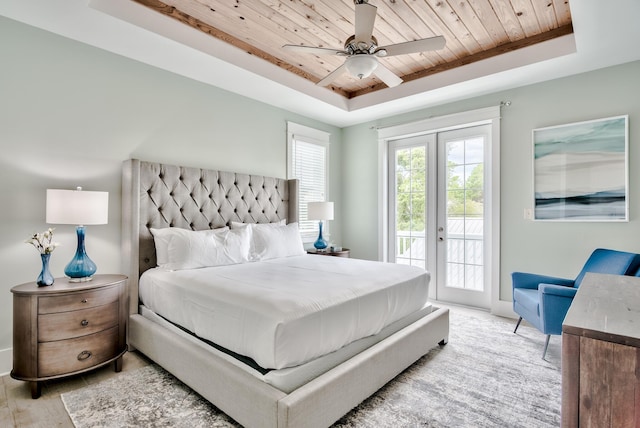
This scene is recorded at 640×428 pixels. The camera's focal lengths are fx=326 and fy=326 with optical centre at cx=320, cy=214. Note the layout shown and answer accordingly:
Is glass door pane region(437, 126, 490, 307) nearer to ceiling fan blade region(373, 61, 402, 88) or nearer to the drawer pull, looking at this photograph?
ceiling fan blade region(373, 61, 402, 88)

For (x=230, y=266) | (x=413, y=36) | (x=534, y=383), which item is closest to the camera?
(x=534, y=383)

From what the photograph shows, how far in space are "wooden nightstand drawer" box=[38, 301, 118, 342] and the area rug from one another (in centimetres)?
38

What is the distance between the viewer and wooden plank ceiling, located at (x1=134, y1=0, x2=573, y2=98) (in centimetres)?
265

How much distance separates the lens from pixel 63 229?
2.68 metres

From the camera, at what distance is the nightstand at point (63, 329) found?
82.3 inches

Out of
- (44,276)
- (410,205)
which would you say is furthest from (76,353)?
(410,205)

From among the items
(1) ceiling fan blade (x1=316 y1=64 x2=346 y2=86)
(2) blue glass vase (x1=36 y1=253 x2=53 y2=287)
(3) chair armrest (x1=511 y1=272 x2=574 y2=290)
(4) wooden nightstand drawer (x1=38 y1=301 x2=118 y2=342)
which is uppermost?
(1) ceiling fan blade (x1=316 y1=64 x2=346 y2=86)

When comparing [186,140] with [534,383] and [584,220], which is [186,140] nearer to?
[534,383]

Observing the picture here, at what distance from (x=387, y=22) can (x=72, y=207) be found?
2.93 m

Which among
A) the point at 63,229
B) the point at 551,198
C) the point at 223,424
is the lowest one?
the point at 223,424

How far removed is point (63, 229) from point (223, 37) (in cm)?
221

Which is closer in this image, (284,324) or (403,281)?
(284,324)

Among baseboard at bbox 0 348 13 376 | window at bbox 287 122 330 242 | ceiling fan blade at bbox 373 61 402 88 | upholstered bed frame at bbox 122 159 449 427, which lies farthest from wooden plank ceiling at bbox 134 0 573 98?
baseboard at bbox 0 348 13 376

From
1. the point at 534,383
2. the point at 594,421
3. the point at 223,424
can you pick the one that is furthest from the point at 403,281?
the point at 594,421
